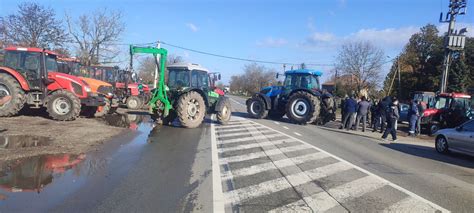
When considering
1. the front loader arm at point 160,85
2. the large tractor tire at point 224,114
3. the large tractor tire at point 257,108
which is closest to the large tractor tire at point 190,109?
the front loader arm at point 160,85

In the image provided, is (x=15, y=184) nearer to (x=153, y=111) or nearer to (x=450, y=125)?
(x=153, y=111)

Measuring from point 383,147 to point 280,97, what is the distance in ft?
26.0

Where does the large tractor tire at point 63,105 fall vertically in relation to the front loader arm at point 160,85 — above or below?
below

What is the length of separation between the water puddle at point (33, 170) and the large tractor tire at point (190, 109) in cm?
574

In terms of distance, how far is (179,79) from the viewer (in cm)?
1440

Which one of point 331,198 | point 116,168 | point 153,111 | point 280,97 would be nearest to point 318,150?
point 331,198

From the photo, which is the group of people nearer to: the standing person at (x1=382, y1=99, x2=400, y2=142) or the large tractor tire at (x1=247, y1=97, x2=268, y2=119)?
the standing person at (x1=382, y1=99, x2=400, y2=142)

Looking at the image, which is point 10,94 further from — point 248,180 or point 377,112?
point 377,112

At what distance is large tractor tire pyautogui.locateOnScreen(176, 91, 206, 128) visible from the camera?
43.0 feet

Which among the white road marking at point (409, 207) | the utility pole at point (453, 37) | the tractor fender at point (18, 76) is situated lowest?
the white road marking at point (409, 207)

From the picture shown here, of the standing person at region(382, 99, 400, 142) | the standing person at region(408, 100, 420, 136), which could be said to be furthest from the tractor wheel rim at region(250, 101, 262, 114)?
the standing person at region(408, 100, 420, 136)

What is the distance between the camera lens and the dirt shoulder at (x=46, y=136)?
7660mm

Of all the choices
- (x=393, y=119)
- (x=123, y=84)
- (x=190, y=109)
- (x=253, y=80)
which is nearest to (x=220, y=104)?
Answer: (x=190, y=109)

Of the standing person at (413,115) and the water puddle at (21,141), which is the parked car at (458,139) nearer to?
the standing person at (413,115)
